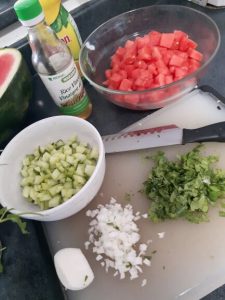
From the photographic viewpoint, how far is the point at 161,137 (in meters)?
0.80

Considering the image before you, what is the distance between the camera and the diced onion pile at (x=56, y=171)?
0.70 meters

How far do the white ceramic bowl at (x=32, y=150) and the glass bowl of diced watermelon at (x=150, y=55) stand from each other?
117 millimetres

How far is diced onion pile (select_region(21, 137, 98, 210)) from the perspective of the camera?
70 centimetres

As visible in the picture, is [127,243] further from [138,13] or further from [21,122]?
[138,13]

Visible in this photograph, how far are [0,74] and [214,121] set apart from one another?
52 cm

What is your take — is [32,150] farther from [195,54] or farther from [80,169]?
[195,54]

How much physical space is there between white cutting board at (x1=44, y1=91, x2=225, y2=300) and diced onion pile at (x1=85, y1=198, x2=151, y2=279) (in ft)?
0.05

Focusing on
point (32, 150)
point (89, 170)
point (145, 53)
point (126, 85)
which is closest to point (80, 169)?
point (89, 170)

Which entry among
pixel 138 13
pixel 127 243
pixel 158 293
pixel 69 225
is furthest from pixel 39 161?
pixel 138 13

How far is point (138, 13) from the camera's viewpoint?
1.00 meters

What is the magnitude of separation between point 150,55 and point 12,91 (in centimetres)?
36

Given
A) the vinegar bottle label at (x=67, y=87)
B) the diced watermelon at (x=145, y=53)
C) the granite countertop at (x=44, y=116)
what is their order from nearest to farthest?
the granite countertop at (x=44, y=116) < the vinegar bottle label at (x=67, y=87) < the diced watermelon at (x=145, y=53)

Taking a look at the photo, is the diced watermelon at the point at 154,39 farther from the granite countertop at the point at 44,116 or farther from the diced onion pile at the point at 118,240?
the diced onion pile at the point at 118,240

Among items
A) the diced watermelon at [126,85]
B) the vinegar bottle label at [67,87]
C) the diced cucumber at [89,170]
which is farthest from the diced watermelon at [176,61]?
the diced cucumber at [89,170]
